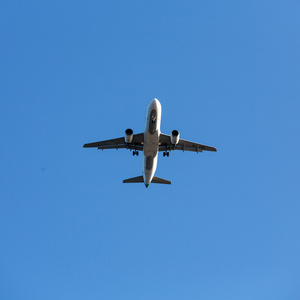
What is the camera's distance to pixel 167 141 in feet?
133

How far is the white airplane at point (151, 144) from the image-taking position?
35.7m

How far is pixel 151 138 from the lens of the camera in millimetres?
36594

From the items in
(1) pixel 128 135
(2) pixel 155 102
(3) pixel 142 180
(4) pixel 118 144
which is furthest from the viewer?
(4) pixel 118 144

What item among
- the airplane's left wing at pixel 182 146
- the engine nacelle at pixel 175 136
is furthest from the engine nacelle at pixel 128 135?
the engine nacelle at pixel 175 136

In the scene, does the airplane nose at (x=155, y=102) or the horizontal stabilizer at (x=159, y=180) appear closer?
the airplane nose at (x=155, y=102)

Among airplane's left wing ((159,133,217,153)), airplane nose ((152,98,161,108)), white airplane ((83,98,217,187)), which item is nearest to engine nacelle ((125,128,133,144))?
white airplane ((83,98,217,187))

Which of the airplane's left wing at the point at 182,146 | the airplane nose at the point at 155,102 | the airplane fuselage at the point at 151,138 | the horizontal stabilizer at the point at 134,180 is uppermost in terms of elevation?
the airplane nose at the point at 155,102

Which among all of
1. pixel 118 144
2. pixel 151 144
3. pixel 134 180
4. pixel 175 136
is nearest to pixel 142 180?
pixel 134 180

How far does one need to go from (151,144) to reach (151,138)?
67cm

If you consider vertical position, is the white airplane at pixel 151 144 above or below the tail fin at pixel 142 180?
above

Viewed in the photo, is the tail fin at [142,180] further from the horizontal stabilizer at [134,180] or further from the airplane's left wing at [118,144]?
the airplane's left wing at [118,144]

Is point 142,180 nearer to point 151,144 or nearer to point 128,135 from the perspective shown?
point 128,135

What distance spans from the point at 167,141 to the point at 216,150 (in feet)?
16.9

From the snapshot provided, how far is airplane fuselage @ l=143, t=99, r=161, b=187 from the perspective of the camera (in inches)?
→ 1390
